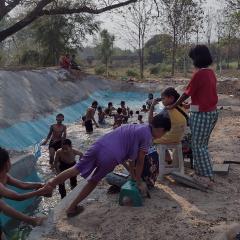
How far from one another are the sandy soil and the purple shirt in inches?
27.2

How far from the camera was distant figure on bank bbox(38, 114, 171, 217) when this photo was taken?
18.2 ft

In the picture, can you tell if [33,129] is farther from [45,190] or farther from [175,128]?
[45,190]

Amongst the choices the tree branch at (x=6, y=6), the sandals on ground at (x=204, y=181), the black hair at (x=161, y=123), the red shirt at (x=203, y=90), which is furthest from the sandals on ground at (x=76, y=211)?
the tree branch at (x=6, y=6)

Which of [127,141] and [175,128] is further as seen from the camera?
[175,128]

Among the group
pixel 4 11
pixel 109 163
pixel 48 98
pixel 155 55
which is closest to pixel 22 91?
pixel 48 98

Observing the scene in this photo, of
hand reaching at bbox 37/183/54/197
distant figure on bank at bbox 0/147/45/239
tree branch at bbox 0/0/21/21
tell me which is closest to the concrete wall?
hand reaching at bbox 37/183/54/197

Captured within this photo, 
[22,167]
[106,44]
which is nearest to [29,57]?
[106,44]

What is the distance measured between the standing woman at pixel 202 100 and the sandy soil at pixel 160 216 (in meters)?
0.39

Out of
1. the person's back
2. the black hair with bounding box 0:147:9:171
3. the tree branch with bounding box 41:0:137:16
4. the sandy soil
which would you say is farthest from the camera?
the tree branch with bounding box 41:0:137:16

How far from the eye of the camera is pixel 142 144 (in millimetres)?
5664

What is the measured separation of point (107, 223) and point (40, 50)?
3098 cm

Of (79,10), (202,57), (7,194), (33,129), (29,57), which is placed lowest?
(33,129)

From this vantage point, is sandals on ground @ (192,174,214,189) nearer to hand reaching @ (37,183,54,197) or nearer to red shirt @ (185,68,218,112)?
red shirt @ (185,68,218,112)

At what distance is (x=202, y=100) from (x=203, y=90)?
5.4 inches
